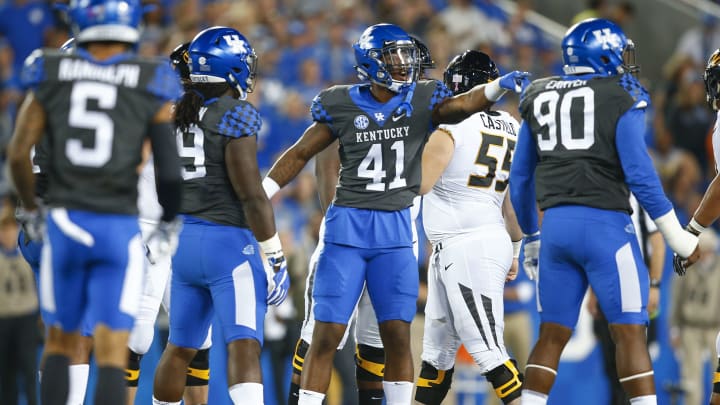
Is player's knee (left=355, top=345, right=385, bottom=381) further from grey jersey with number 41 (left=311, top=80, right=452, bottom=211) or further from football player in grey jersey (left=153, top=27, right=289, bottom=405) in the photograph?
grey jersey with number 41 (left=311, top=80, right=452, bottom=211)

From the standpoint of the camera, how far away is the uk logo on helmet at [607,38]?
652cm

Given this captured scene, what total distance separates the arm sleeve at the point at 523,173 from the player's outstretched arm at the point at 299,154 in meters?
1.15

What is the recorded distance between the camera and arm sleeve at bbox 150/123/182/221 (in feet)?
18.0

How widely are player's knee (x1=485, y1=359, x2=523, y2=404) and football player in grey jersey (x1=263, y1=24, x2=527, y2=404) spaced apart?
0.75 meters

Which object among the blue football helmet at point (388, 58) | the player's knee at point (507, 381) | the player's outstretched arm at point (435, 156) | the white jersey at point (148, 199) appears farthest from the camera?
the white jersey at point (148, 199)

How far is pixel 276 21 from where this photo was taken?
14594 mm

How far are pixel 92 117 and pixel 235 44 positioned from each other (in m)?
1.64

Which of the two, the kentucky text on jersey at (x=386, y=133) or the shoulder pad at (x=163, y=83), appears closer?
the shoulder pad at (x=163, y=83)

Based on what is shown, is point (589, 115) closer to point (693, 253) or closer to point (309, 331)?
point (693, 253)

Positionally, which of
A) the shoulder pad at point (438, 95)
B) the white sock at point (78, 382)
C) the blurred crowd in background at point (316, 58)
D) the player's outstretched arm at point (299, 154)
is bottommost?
the white sock at point (78, 382)

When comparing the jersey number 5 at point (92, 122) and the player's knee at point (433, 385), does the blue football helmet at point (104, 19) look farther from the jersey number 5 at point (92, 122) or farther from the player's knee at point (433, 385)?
the player's knee at point (433, 385)

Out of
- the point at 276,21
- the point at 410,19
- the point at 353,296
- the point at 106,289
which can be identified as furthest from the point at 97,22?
the point at 410,19

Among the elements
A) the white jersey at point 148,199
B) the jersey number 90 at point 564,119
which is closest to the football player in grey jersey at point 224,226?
the white jersey at point 148,199

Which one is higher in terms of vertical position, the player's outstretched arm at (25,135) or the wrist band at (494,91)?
the wrist band at (494,91)
